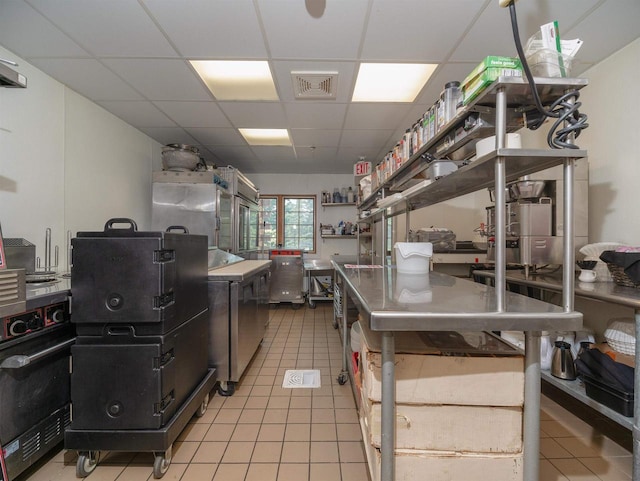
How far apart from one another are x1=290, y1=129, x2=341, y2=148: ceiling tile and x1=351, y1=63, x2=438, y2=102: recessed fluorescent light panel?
2.73 feet

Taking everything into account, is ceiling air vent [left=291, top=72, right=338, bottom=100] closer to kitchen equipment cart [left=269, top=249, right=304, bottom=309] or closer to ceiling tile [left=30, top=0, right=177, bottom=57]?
ceiling tile [left=30, top=0, right=177, bottom=57]

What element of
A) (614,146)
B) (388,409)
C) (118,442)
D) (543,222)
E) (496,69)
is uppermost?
(614,146)

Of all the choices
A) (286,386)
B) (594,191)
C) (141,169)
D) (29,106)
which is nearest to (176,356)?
(286,386)

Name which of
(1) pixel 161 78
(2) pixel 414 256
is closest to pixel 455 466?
(2) pixel 414 256

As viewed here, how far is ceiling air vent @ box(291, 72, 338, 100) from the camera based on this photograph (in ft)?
7.61

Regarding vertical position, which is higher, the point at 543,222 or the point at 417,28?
the point at 417,28

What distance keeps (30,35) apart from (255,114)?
1.68 meters

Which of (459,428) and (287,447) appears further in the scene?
(287,447)

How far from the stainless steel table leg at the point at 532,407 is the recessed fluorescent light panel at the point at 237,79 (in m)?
2.41

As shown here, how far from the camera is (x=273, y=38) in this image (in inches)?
75.4

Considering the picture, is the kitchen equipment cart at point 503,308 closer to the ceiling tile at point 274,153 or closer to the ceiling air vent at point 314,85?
the ceiling air vent at point 314,85

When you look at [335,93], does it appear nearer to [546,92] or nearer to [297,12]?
[297,12]

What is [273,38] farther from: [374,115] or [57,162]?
[57,162]

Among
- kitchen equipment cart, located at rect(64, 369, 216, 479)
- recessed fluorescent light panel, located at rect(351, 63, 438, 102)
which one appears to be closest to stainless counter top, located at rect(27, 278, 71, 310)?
kitchen equipment cart, located at rect(64, 369, 216, 479)
